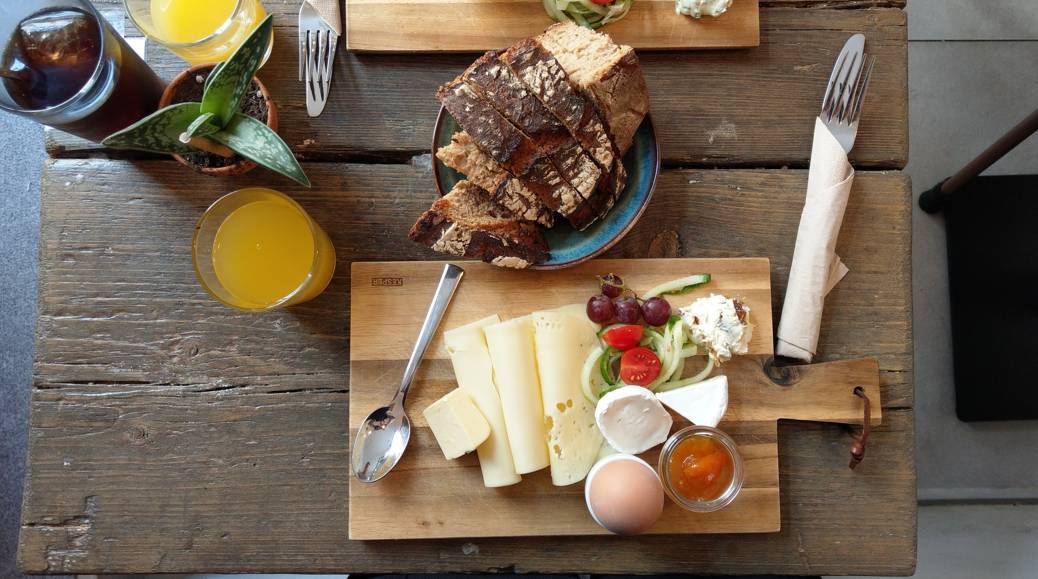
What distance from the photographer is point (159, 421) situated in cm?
147

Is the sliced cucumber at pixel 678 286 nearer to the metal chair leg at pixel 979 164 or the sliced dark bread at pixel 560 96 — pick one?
the sliced dark bread at pixel 560 96

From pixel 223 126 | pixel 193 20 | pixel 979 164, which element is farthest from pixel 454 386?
pixel 979 164

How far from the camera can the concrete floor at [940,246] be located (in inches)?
91.4

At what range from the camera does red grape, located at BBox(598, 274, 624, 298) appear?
1.45 metres

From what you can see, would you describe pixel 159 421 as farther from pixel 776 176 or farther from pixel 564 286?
pixel 776 176

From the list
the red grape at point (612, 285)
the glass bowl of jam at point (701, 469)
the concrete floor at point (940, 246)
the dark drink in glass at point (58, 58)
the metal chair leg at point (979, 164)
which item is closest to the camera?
the dark drink in glass at point (58, 58)

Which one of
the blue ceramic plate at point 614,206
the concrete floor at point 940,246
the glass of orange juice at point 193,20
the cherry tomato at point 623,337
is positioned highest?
the glass of orange juice at point 193,20

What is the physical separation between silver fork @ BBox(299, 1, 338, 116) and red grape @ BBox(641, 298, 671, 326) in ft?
2.87

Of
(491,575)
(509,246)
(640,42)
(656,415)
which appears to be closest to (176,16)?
(509,246)

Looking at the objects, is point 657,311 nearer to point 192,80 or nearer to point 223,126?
point 223,126

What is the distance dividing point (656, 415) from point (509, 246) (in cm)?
47

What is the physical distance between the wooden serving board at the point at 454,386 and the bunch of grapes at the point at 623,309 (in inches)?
1.6

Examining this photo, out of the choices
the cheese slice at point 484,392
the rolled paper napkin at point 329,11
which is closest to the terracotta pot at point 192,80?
the rolled paper napkin at point 329,11

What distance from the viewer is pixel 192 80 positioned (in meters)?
1.38
